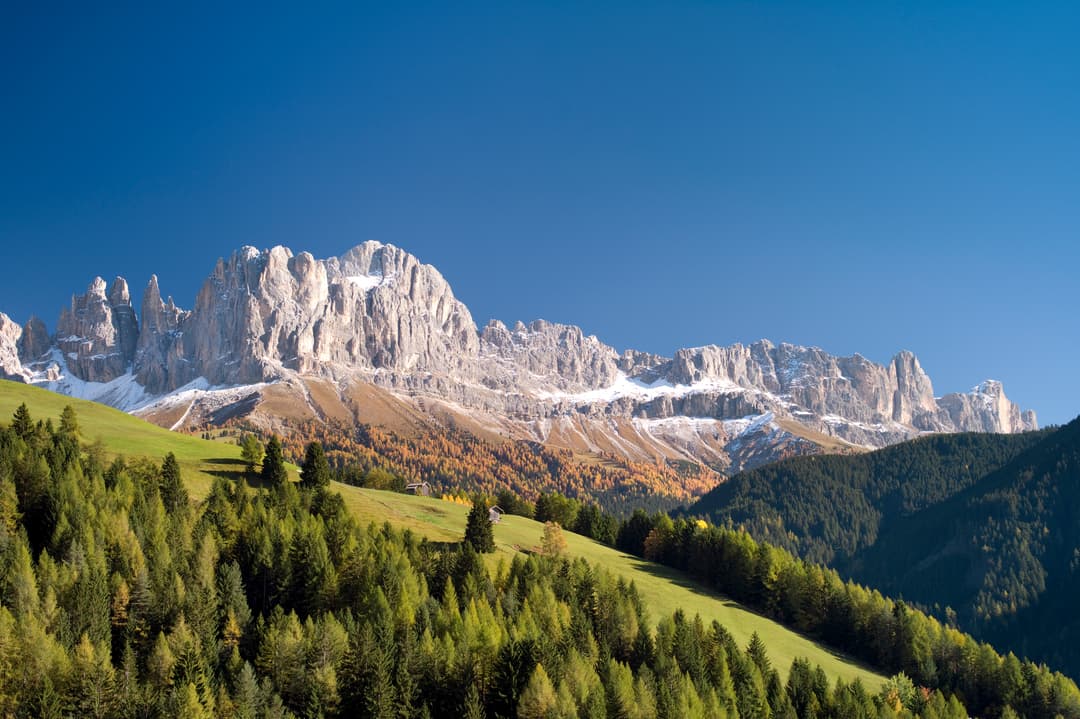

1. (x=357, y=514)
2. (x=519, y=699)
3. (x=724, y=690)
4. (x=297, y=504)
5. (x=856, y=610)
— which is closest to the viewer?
(x=519, y=699)

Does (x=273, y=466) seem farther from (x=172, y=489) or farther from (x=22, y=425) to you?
(x=22, y=425)

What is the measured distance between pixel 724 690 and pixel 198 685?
4582 centimetres

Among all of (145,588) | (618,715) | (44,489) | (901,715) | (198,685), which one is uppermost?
(44,489)

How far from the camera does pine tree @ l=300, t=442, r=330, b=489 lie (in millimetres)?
103500

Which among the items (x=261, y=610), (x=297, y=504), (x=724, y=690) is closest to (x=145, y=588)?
(x=261, y=610)

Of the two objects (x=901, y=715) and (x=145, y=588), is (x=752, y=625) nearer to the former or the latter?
(x=901, y=715)

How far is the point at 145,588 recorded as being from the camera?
206 feet

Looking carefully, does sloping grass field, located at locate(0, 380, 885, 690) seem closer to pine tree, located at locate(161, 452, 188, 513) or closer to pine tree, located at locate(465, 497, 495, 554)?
pine tree, located at locate(465, 497, 495, 554)

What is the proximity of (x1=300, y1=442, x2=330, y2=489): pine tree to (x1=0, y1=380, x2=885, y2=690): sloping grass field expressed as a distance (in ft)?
17.6

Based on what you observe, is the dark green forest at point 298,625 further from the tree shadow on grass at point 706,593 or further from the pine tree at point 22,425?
the tree shadow on grass at point 706,593

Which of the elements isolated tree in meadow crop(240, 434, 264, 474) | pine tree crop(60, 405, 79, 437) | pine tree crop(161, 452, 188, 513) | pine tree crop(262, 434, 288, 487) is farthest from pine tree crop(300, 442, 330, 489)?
pine tree crop(60, 405, 79, 437)

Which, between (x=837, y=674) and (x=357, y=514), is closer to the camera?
(x=837, y=674)

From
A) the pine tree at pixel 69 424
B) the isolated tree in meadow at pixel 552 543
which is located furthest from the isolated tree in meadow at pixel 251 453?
the isolated tree in meadow at pixel 552 543

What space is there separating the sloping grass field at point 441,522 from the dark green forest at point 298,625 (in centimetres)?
767
